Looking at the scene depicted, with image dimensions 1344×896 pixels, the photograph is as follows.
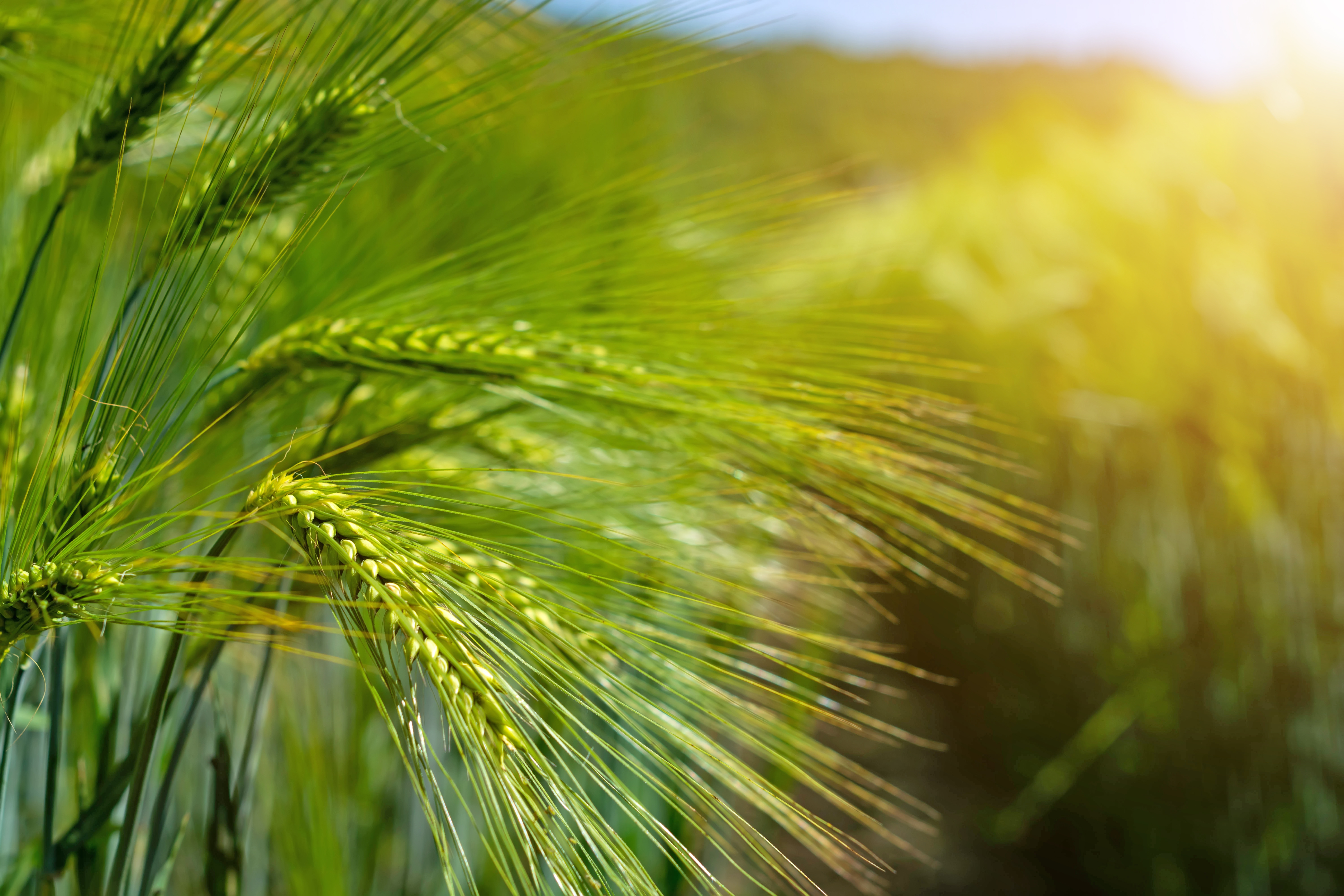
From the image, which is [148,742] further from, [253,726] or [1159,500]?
[1159,500]

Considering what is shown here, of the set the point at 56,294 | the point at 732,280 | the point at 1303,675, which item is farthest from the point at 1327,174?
the point at 56,294

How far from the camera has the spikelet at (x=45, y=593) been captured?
1.02 feet

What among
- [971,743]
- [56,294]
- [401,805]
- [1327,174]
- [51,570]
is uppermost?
[1327,174]

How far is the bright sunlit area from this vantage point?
0.34 m

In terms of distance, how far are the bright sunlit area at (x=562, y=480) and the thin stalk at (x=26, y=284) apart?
12 mm

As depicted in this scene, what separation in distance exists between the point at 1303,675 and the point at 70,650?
1371 millimetres

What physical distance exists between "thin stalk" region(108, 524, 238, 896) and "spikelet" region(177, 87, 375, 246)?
132mm

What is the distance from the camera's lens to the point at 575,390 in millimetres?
430

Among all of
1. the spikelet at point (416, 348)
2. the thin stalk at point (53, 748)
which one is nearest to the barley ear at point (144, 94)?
the spikelet at point (416, 348)

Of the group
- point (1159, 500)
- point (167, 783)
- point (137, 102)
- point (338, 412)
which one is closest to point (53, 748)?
point (167, 783)

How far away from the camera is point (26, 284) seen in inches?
16.2

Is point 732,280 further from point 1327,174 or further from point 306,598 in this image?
point 1327,174

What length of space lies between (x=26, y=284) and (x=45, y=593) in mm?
184

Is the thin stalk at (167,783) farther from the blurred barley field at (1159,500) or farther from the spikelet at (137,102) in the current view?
the blurred barley field at (1159,500)
